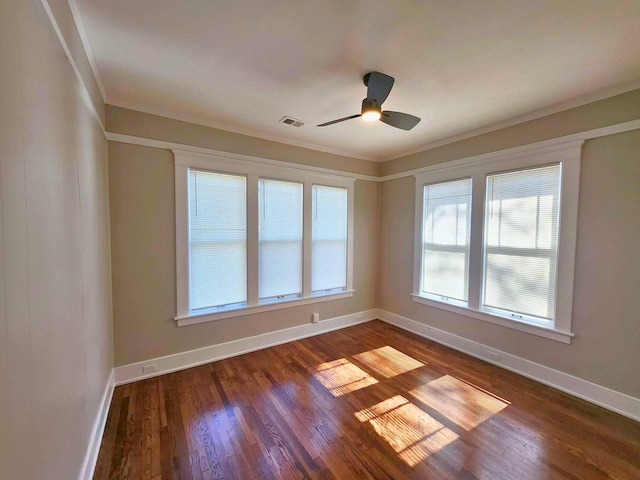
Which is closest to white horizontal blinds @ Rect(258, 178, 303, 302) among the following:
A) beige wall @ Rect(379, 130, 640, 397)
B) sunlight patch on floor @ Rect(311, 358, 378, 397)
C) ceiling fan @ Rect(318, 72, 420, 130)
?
sunlight patch on floor @ Rect(311, 358, 378, 397)

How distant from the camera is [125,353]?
8.57ft

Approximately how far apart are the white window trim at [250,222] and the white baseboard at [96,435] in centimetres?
79

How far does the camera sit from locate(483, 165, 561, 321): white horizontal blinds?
2.65 metres

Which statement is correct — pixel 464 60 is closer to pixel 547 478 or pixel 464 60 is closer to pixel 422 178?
pixel 422 178

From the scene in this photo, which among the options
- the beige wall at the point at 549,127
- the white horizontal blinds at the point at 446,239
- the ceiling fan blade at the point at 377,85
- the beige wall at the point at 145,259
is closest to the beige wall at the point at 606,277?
the beige wall at the point at 549,127

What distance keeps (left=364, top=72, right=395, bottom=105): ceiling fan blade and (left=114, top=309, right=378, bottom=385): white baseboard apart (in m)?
2.93

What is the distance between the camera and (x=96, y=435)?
1809 mm

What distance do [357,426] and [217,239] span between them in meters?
2.31

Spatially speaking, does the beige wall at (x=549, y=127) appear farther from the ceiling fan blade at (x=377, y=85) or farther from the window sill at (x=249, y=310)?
the window sill at (x=249, y=310)

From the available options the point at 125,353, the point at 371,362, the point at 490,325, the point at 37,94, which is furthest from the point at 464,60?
the point at 125,353

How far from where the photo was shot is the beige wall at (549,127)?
2.23 metres

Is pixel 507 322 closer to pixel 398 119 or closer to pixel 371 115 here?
pixel 398 119

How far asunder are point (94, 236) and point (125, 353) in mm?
1345

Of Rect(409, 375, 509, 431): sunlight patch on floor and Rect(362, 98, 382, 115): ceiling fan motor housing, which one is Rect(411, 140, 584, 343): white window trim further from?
Rect(362, 98, 382, 115): ceiling fan motor housing
